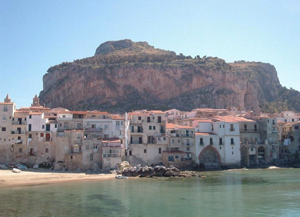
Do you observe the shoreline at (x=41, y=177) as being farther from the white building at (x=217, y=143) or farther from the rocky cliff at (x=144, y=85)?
the rocky cliff at (x=144, y=85)

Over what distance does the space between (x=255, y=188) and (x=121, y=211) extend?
1851 centimetres

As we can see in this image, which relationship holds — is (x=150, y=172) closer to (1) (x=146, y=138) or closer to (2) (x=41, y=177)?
(1) (x=146, y=138)

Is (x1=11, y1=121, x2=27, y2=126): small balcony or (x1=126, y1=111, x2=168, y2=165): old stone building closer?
(x1=11, y1=121, x2=27, y2=126): small balcony

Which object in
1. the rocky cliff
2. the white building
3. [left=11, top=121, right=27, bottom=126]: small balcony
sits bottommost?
the white building

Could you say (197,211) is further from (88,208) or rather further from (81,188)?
(81,188)

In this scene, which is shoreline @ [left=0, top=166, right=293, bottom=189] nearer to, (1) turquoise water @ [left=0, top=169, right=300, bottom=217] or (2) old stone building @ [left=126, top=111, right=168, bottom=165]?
(1) turquoise water @ [left=0, top=169, right=300, bottom=217]

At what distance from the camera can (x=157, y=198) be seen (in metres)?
32.0

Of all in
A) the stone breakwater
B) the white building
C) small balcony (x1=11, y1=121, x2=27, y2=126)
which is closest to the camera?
the stone breakwater

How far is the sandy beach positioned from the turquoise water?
3273 mm

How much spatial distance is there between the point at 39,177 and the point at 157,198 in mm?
20192

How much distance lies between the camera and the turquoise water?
89.0ft

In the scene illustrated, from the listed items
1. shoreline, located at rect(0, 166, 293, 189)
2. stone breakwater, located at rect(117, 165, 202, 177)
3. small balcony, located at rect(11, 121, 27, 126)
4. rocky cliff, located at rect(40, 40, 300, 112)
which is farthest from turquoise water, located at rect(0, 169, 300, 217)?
rocky cliff, located at rect(40, 40, 300, 112)

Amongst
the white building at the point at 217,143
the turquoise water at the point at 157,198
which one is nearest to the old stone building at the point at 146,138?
the white building at the point at 217,143

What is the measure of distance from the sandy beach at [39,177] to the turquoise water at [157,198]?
3.27 metres
